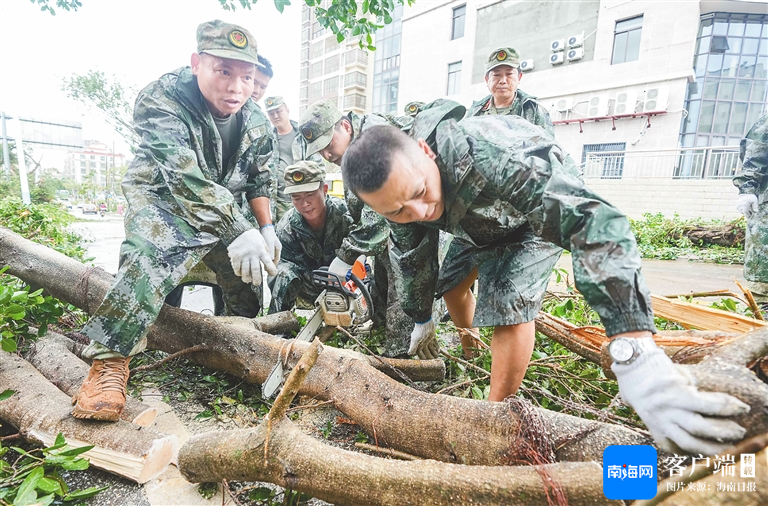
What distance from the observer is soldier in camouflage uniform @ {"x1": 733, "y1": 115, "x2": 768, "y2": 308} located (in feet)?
10.1

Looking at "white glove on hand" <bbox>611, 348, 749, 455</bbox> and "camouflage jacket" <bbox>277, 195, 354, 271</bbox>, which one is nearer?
"white glove on hand" <bbox>611, 348, 749, 455</bbox>

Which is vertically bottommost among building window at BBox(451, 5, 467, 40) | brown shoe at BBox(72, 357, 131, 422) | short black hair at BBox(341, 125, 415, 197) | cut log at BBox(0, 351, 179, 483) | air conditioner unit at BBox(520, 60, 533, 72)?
cut log at BBox(0, 351, 179, 483)

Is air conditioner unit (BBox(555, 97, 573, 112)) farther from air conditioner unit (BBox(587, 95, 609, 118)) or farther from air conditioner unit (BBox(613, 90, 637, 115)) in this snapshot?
air conditioner unit (BBox(613, 90, 637, 115))

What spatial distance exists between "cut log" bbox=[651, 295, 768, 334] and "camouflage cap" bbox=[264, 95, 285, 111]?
433 cm

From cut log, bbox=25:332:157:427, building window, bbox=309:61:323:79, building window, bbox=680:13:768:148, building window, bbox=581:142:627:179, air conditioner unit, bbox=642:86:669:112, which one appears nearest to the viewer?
cut log, bbox=25:332:157:427

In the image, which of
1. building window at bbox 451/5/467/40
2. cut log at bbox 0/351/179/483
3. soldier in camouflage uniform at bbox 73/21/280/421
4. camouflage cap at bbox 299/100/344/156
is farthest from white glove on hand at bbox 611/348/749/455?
building window at bbox 451/5/467/40

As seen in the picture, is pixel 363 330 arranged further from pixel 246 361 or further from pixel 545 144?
pixel 545 144

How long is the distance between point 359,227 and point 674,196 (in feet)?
34.1

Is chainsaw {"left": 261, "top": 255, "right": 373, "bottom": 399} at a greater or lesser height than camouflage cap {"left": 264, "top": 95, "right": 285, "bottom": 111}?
lesser

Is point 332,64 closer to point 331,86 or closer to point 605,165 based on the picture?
point 331,86

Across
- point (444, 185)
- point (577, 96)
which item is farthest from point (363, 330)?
point (577, 96)

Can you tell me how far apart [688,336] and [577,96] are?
1528cm

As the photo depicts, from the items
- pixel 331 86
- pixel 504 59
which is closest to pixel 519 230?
pixel 504 59

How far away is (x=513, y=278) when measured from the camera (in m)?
1.49
